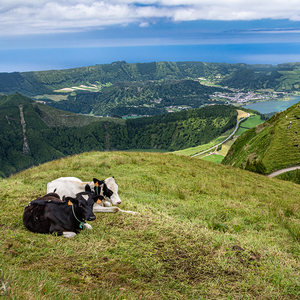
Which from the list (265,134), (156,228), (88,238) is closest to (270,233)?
(156,228)

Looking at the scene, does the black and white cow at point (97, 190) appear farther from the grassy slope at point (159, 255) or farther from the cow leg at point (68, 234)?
the cow leg at point (68, 234)

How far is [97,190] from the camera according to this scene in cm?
829

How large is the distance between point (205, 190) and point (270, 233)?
550cm

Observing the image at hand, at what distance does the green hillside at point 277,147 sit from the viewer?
Result: 48.3m

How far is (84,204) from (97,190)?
104 centimetres

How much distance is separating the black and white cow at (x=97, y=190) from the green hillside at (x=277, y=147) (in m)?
44.0

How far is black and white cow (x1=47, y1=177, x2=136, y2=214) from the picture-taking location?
796 cm

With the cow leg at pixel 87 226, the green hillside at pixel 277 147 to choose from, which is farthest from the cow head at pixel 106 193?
the green hillside at pixel 277 147

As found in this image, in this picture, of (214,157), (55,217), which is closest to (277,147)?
(55,217)

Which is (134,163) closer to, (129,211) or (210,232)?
(129,211)

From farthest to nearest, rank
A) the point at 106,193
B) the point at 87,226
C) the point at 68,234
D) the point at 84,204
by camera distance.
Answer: the point at 106,193, the point at 84,204, the point at 87,226, the point at 68,234

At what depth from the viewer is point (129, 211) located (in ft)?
25.8

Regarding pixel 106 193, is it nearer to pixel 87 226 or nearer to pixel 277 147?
pixel 87 226

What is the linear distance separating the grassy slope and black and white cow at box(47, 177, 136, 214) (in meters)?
0.39
